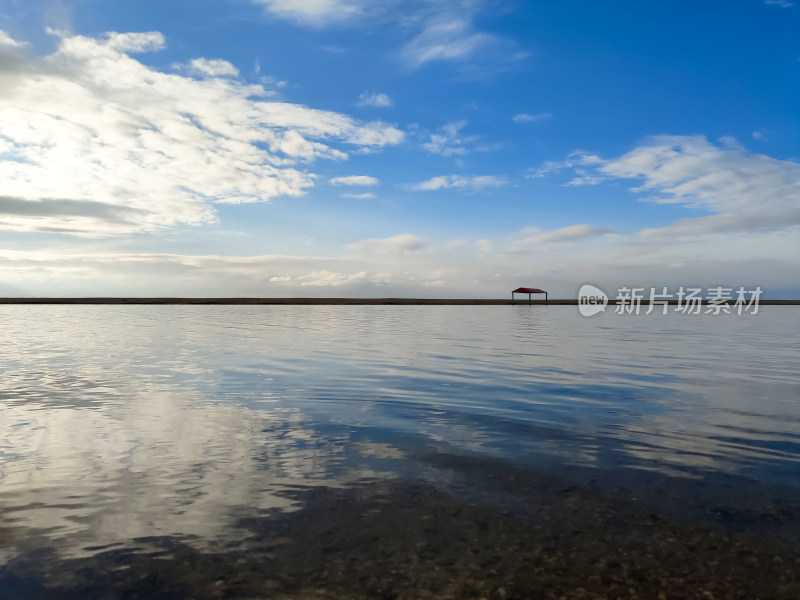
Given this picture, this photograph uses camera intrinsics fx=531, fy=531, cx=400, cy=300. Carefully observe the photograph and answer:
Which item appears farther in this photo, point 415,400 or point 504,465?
point 415,400

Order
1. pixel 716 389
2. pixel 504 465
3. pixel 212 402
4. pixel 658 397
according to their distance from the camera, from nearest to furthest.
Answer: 1. pixel 504 465
2. pixel 212 402
3. pixel 658 397
4. pixel 716 389

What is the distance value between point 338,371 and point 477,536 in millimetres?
11633

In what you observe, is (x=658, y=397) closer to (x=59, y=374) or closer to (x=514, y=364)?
(x=514, y=364)

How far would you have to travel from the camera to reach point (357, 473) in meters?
6.73

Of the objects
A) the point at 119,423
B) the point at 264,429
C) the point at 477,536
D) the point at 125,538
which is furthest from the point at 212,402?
the point at 477,536

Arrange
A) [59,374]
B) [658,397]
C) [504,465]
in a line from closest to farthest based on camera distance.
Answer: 1. [504,465]
2. [658,397]
3. [59,374]

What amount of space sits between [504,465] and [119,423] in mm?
6701

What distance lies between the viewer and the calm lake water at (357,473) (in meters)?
4.39

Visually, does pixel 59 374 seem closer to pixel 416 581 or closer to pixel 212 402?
pixel 212 402

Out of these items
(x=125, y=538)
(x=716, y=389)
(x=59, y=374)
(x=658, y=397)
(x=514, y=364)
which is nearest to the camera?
(x=125, y=538)

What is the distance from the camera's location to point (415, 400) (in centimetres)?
1186

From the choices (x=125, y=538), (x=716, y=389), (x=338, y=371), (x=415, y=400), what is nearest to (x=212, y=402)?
(x=415, y=400)

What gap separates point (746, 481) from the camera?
650 centimetres

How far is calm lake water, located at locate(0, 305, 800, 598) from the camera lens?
439cm
